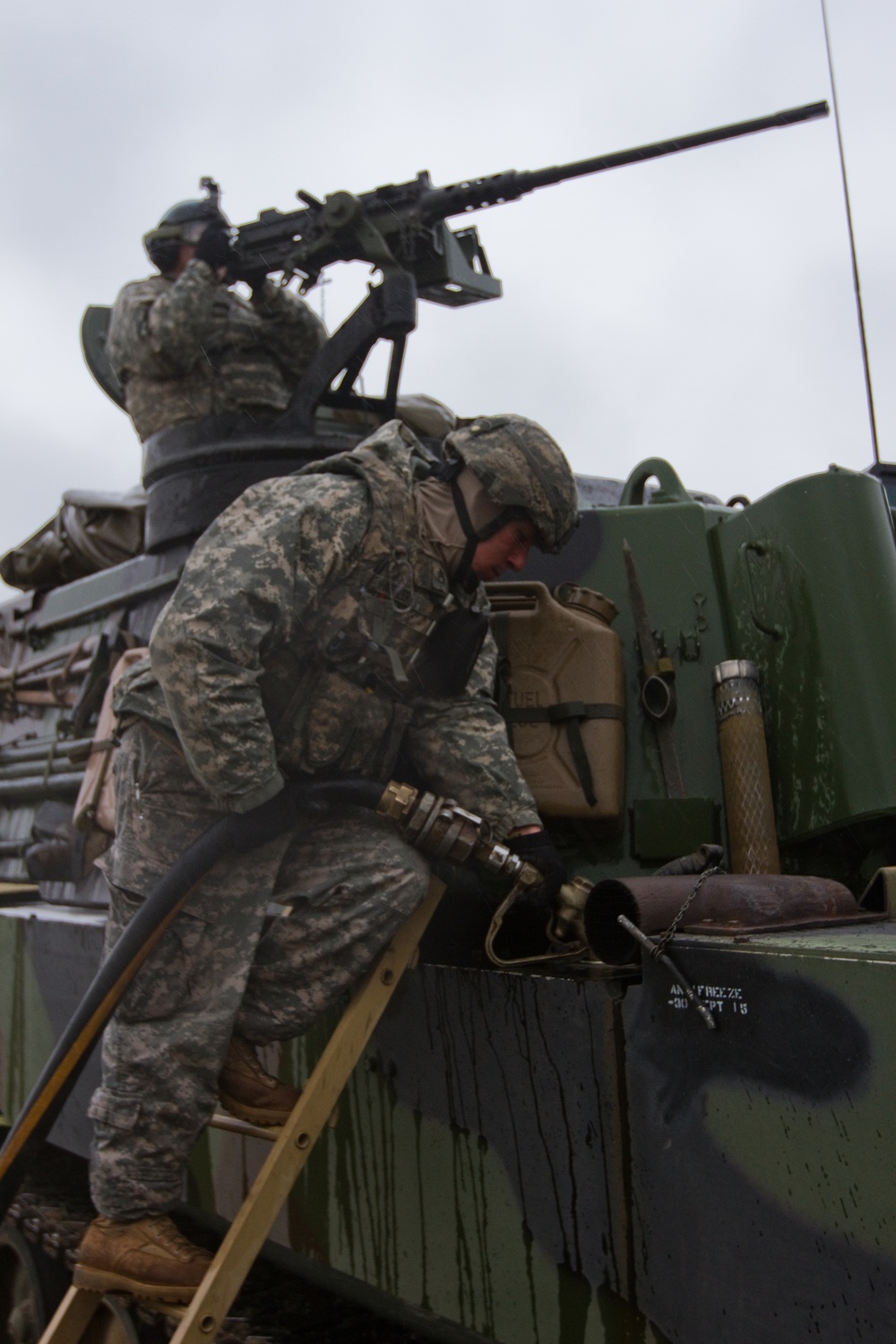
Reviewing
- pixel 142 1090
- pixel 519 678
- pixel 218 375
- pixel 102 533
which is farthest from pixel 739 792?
pixel 102 533

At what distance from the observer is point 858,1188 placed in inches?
67.4

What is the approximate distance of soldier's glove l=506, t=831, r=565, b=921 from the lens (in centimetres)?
274

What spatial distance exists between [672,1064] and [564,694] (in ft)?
3.65

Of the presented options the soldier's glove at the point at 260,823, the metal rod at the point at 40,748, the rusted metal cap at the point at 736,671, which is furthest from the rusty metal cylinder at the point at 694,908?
the metal rod at the point at 40,748

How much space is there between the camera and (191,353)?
13.6ft

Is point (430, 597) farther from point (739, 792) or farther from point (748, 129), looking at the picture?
point (748, 129)

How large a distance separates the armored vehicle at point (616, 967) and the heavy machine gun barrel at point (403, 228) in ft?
0.58

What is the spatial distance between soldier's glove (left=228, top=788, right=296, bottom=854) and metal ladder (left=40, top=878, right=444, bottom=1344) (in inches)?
13.6

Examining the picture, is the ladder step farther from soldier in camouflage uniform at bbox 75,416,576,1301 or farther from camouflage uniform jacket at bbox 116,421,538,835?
camouflage uniform jacket at bbox 116,421,538,835

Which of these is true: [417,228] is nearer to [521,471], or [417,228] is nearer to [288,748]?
[521,471]

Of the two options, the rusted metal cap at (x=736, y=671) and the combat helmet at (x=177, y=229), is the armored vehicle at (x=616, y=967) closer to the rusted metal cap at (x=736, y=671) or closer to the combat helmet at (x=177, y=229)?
the rusted metal cap at (x=736, y=671)

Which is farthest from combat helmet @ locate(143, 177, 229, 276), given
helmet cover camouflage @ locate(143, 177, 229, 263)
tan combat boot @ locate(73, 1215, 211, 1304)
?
tan combat boot @ locate(73, 1215, 211, 1304)

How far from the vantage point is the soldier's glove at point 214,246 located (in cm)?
446

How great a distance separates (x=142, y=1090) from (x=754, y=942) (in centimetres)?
122
